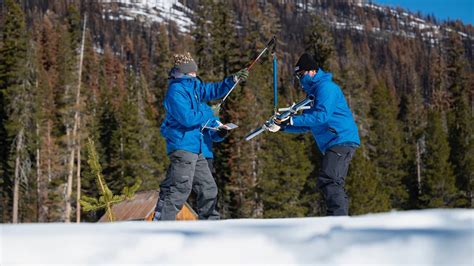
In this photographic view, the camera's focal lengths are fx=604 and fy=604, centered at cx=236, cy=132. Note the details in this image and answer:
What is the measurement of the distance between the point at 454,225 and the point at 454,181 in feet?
145

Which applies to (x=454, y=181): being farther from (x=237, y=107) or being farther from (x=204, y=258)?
(x=204, y=258)

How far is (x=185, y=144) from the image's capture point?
18.6 ft

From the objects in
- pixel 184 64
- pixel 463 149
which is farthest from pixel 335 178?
pixel 463 149

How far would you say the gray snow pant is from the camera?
5617 millimetres

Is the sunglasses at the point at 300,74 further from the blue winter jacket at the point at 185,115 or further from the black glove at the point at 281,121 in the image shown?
the blue winter jacket at the point at 185,115

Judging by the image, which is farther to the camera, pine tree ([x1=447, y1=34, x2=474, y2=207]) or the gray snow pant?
pine tree ([x1=447, y1=34, x2=474, y2=207])

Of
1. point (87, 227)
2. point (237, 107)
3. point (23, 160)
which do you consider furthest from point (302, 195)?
point (87, 227)

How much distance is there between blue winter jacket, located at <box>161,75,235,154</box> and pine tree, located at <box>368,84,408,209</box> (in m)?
38.2

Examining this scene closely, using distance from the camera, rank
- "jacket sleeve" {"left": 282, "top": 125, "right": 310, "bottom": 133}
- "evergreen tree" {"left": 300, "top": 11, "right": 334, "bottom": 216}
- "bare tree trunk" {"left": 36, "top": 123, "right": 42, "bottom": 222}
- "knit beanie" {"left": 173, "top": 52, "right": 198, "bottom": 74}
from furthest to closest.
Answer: "bare tree trunk" {"left": 36, "top": 123, "right": 42, "bottom": 222} < "evergreen tree" {"left": 300, "top": 11, "right": 334, "bottom": 216} < "jacket sleeve" {"left": 282, "top": 125, "right": 310, "bottom": 133} < "knit beanie" {"left": 173, "top": 52, "right": 198, "bottom": 74}

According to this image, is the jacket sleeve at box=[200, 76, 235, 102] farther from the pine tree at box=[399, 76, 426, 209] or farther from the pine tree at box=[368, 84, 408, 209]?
the pine tree at box=[399, 76, 426, 209]

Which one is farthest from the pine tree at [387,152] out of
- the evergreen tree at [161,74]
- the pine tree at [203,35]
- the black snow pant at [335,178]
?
the black snow pant at [335,178]

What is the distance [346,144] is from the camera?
5594 millimetres

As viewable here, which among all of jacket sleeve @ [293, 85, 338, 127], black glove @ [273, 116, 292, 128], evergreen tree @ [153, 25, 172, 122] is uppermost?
evergreen tree @ [153, 25, 172, 122]

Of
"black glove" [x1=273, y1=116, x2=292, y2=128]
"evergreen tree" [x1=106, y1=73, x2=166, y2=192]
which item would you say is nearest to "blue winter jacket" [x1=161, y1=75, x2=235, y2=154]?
"black glove" [x1=273, y1=116, x2=292, y2=128]
